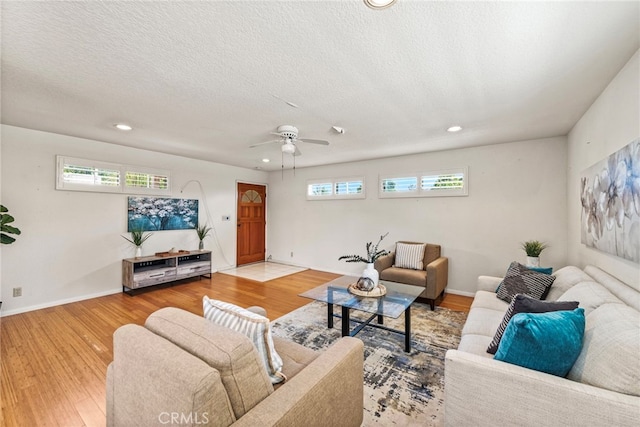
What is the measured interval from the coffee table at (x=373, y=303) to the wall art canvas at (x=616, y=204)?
1.58 meters

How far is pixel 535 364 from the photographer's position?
4.24 ft

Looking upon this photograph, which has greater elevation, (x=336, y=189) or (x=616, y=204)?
(x=336, y=189)

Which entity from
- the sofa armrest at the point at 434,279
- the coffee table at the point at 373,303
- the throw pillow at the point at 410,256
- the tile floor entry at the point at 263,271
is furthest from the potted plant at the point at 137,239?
the sofa armrest at the point at 434,279

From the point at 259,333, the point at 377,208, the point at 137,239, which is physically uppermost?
the point at 377,208

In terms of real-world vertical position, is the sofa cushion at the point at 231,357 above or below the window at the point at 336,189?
below

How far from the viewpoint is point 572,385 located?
3.86 ft

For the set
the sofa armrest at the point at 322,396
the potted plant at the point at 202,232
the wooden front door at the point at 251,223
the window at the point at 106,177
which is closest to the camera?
the sofa armrest at the point at 322,396

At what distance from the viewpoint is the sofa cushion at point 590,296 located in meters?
1.63

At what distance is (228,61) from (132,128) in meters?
2.33

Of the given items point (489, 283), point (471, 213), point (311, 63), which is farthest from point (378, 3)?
point (471, 213)

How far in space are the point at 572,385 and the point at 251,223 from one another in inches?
245

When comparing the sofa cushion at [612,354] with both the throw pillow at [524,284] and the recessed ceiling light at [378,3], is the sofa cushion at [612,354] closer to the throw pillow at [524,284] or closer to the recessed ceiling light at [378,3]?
the throw pillow at [524,284]

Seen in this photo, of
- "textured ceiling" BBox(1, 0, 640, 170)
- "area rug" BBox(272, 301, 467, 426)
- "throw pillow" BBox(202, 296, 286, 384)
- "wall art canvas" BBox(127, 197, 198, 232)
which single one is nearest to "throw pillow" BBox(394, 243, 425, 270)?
"area rug" BBox(272, 301, 467, 426)

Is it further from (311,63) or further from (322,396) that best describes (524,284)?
(311,63)
